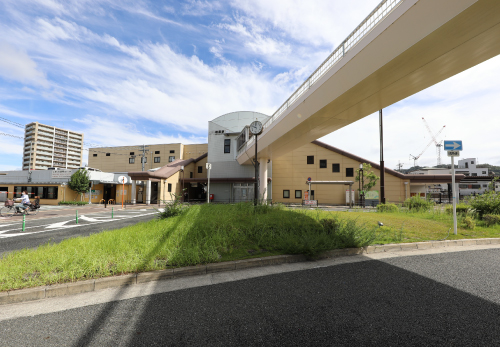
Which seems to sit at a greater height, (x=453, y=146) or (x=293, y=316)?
(x=453, y=146)

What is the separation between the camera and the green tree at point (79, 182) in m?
30.5

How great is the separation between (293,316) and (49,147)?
130 metres

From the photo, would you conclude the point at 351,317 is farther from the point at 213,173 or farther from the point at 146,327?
the point at 213,173

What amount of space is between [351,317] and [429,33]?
7680 mm

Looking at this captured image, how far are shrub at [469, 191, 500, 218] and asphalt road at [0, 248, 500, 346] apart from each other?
397 inches

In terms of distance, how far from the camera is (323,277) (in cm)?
472

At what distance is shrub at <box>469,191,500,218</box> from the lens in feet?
38.3

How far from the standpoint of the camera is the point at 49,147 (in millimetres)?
99938

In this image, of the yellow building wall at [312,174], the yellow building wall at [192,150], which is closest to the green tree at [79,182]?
the yellow building wall at [192,150]

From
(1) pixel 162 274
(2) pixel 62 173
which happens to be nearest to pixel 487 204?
(1) pixel 162 274

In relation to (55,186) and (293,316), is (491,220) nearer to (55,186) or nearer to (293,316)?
(293,316)

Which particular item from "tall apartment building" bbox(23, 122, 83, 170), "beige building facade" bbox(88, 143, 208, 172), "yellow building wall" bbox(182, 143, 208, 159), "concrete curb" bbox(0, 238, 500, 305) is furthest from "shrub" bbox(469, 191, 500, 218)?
"tall apartment building" bbox(23, 122, 83, 170)

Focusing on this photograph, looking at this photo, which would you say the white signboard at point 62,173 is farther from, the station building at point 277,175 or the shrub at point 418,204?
A: the shrub at point 418,204

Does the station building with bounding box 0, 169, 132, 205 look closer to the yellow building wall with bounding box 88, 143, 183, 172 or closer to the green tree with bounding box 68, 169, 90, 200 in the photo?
the green tree with bounding box 68, 169, 90, 200
